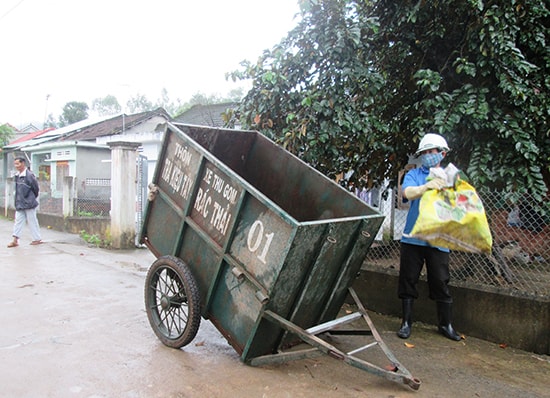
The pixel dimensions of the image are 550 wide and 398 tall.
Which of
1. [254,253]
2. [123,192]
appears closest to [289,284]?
[254,253]

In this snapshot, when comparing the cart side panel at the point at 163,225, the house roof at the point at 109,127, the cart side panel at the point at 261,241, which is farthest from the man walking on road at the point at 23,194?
the house roof at the point at 109,127

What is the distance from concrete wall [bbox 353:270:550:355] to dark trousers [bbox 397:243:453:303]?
1.07 feet

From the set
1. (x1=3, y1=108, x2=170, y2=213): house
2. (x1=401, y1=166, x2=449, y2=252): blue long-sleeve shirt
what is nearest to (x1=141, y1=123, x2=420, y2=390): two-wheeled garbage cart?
(x1=401, y1=166, x2=449, y2=252): blue long-sleeve shirt

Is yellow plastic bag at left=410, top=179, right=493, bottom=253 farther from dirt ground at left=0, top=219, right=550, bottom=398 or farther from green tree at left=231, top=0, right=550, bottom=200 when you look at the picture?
dirt ground at left=0, top=219, right=550, bottom=398

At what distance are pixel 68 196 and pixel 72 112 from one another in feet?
121

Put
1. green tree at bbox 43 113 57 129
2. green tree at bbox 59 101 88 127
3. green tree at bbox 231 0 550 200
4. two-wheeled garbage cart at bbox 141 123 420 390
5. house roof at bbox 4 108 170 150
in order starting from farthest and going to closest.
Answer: green tree at bbox 43 113 57 129 → green tree at bbox 59 101 88 127 → house roof at bbox 4 108 170 150 → green tree at bbox 231 0 550 200 → two-wheeled garbage cart at bbox 141 123 420 390

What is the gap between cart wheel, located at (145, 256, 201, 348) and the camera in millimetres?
3486

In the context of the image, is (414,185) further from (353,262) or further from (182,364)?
(182,364)

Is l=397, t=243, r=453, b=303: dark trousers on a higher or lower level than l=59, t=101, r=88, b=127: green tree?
higher

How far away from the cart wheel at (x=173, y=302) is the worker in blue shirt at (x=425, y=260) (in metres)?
2.03

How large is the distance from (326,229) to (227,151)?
1992 millimetres

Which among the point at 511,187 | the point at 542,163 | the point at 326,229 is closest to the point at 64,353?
the point at 326,229

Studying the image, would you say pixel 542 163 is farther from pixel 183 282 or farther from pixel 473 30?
pixel 183 282

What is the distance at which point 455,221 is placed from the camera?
3359 mm
